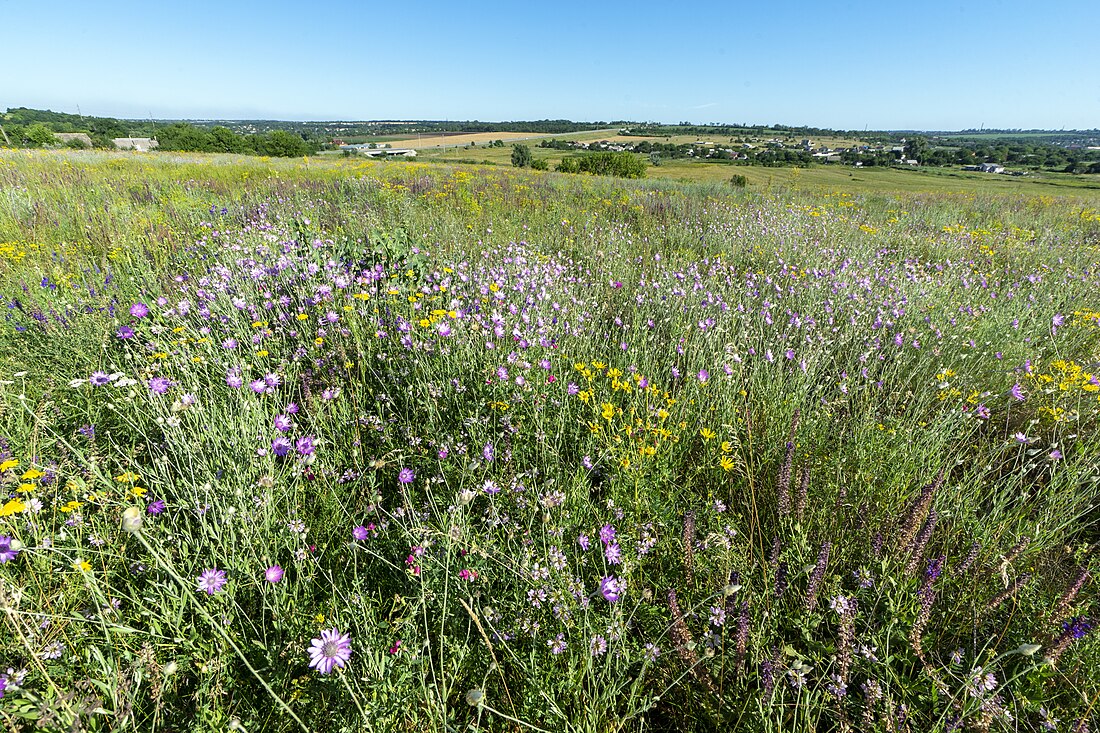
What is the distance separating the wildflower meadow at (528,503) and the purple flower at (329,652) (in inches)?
0.5

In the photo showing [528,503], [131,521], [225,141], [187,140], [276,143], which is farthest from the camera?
[225,141]

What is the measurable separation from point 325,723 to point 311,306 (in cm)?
239

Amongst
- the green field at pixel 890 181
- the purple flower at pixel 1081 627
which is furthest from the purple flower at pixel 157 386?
the green field at pixel 890 181

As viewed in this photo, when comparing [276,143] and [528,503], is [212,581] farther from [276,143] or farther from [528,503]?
[276,143]

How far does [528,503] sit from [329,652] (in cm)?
76

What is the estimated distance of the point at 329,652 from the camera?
3.64ft

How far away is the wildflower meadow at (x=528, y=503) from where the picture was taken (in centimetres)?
128

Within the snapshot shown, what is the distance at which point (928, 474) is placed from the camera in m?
1.98

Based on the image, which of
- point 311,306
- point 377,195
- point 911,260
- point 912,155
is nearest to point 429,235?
point 311,306

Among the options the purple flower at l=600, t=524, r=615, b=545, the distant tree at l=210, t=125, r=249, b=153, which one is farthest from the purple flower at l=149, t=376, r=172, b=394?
the distant tree at l=210, t=125, r=249, b=153

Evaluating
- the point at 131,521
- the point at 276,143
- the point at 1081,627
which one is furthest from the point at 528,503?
the point at 276,143

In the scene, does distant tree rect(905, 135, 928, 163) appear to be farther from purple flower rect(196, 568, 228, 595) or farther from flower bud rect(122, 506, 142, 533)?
flower bud rect(122, 506, 142, 533)

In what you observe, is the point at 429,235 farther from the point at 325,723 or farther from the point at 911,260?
the point at 911,260

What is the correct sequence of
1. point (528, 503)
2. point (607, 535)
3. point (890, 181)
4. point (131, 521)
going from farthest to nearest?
point (890, 181) → point (528, 503) → point (607, 535) → point (131, 521)
